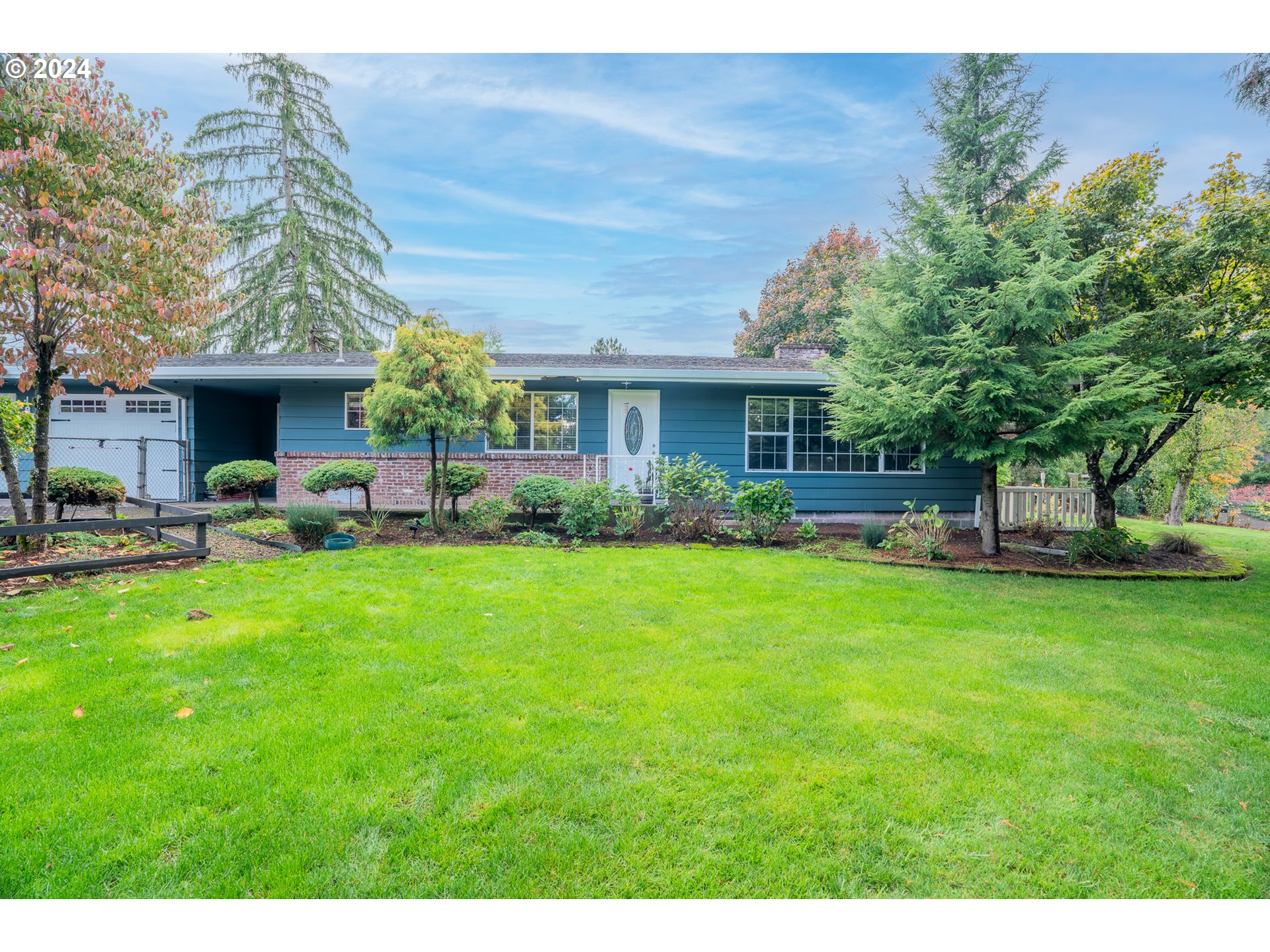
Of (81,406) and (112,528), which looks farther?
(81,406)

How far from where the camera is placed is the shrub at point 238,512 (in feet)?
30.8

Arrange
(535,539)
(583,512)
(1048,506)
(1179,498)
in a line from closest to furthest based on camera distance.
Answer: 1. (535,539)
2. (583,512)
3. (1048,506)
4. (1179,498)

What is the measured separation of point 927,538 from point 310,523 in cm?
783

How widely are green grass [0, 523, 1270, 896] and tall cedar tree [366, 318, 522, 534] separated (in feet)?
11.4

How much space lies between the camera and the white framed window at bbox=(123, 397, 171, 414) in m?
11.6

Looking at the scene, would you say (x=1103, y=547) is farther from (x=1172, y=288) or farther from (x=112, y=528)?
(x=112, y=528)

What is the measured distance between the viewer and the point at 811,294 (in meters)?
22.4

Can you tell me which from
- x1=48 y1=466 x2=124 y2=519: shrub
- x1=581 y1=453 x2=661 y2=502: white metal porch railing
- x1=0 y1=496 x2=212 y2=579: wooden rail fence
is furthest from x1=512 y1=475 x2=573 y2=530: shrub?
x1=48 y1=466 x2=124 y2=519: shrub

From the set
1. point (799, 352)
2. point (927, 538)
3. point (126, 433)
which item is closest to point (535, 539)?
point (927, 538)

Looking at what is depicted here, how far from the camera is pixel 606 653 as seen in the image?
3818mm

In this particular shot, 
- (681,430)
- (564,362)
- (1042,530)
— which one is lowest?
(1042,530)

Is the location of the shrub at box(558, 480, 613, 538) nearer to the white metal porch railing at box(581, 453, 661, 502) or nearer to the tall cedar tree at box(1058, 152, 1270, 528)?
the white metal porch railing at box(581, 453, 661, 502)

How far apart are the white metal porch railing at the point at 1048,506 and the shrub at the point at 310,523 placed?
9968 millimetres
